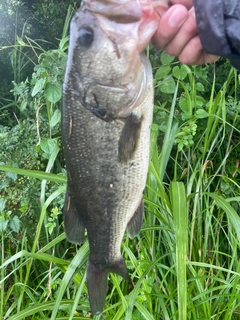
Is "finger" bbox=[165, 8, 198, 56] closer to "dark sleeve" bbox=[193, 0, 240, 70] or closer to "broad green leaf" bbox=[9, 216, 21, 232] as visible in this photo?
"dark sleeve" bbox=[193, 0, 240, 70]

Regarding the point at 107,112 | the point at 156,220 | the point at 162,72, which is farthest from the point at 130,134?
the point at 162,72

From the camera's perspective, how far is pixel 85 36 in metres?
1.25

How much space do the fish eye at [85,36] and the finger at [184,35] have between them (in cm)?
25

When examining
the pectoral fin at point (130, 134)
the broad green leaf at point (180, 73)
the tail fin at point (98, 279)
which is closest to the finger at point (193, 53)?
the pectoral fin at point (130, 134)

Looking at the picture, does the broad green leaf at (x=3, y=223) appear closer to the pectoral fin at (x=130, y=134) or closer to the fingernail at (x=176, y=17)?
the pectoral fin at (x=130, y=134)

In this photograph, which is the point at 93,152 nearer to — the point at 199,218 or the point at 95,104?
the point at 95,104

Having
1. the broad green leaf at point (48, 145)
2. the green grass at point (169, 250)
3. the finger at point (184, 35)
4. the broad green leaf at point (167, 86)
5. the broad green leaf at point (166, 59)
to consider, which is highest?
the finger at point (184, 35)

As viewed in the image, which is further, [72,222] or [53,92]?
[53,92]

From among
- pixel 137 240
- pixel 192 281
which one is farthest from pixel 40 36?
pixel 192 281

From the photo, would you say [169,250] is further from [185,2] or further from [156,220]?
[185,2]

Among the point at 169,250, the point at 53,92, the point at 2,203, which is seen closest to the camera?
the point at 169,250

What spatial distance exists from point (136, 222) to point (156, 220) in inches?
29.8

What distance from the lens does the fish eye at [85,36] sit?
4.06 ft

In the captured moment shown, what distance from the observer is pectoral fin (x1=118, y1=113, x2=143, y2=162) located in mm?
1274
